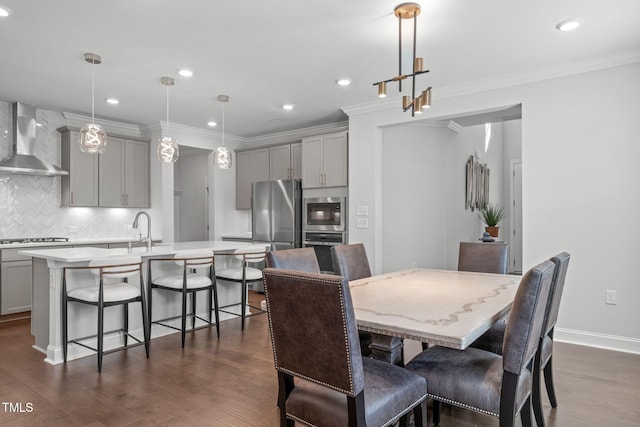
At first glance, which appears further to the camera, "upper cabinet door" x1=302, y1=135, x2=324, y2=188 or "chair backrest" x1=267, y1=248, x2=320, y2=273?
"upper cabinet door" x1=302, y1=135, x2=324, y2=188

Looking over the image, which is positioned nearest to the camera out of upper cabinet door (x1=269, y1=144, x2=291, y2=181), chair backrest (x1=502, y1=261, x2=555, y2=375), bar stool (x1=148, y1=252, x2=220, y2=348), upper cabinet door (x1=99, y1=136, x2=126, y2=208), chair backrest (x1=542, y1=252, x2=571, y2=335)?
chair backrest (x1=502, y1=261, x2=555, y2=375)

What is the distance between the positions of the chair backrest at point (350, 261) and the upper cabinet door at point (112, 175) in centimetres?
401

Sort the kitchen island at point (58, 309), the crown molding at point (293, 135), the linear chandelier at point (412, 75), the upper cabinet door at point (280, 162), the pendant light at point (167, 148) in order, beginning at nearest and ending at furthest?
the linear chandelier at point (412, 75), the kitchen island at point (58, 309), the pendant light at point (167, 148), the crown molding at point (293, 135), the upper cabinet door at point (280, 162)

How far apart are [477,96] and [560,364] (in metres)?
2.65

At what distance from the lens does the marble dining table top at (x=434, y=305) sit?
1.59m

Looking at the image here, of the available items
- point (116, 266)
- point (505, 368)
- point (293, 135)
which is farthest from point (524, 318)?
point (293, 135)

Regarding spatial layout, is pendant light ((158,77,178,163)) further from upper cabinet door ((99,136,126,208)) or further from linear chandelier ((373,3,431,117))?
linear chandelier ((373,3,431,117))

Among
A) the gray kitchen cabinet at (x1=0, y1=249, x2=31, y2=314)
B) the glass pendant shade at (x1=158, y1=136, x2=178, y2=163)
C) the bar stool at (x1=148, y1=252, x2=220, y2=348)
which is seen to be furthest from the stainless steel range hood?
the bar stool at (x1=148, y1=252, x2=220, y2=348)

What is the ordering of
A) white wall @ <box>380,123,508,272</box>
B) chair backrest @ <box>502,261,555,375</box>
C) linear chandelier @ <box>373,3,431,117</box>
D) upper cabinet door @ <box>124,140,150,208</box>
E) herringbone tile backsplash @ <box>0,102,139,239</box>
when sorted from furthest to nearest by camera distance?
upper cabinet door @ <box>124,140,150,208</box> < white wall @ <box>380,123,508,272</box> < herringbone tile backsplash @ <box>0,102,139,239</box> < linear chandelier @ <box>373,3,431,117</box> < chair backrest @ <box>502,261,555,375</box>

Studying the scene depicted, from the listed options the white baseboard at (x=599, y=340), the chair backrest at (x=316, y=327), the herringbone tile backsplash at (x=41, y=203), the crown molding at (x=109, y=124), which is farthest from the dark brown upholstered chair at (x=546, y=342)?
the crown molding at (x=109, y=124)

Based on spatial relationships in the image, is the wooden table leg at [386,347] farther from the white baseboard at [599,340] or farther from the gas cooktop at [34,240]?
the gas cooktop at [34,240]

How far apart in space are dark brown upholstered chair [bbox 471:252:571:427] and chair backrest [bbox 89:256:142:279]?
2.60m

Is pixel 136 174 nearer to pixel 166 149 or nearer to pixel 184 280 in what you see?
pixel 166 149

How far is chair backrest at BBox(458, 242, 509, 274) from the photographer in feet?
10.8
